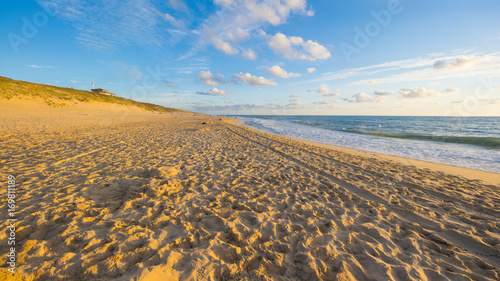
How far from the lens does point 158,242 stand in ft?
9.27

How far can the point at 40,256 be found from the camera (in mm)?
2398

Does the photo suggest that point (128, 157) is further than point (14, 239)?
Yes

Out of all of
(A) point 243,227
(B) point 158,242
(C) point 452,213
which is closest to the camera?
(B) point 158,242

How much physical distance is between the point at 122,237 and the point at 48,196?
2648 millimetres

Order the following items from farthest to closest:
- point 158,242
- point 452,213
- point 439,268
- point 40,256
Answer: point 452,213
point 158,242
point 439,268
point 40,256

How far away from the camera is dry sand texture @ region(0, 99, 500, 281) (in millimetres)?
2443

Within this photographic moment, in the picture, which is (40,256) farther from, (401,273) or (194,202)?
(401,273)

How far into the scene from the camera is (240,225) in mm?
3396

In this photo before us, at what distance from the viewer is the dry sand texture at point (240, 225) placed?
8.02ft

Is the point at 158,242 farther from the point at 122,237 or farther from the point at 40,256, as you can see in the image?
the point at 40,256

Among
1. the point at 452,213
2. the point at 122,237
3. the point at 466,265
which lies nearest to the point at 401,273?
the point at 466,265

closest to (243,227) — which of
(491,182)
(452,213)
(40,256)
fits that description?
(40,256)

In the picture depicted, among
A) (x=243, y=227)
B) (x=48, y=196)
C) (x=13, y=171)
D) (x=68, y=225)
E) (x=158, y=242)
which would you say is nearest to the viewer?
(x=158, y=242)

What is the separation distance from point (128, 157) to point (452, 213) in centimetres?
1035
